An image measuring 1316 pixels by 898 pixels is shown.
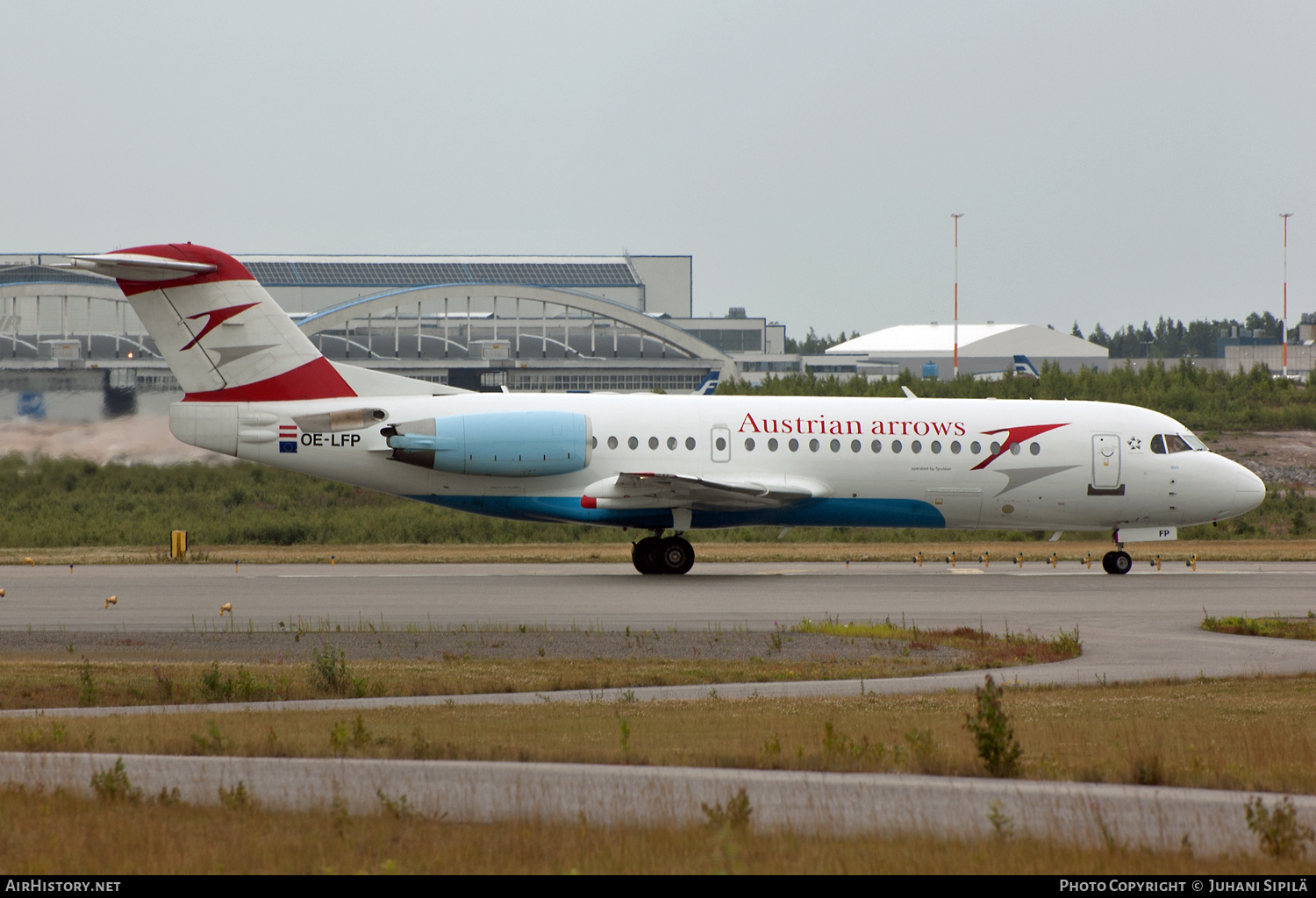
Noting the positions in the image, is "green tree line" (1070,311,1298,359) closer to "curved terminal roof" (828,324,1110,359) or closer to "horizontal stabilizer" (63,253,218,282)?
"curved terminal roof" (828,324,1110,359)

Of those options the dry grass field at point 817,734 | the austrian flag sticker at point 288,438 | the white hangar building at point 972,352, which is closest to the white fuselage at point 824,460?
the austrian flag sticker at point 288,438

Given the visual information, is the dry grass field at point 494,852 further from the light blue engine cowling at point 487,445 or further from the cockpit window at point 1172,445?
the cockpit window at point 1172,445

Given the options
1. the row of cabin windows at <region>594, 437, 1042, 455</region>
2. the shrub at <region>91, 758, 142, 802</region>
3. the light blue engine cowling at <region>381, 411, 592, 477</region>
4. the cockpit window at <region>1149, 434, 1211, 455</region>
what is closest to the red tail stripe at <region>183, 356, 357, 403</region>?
the light blue engine cowling at <region>381, 411, 592, 477</region>

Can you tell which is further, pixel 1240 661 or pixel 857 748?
pixel 1240 661

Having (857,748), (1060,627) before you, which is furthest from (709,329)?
(857,748)

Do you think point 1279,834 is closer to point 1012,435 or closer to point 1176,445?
point 1012,435

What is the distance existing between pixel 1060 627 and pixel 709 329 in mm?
82979

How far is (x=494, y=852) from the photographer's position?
6.62 metres

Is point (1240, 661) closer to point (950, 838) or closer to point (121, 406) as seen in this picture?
point (950, 838)

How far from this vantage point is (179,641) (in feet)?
56.0

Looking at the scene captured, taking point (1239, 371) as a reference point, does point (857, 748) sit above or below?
below

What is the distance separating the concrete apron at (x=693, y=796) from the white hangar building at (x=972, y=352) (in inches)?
4070

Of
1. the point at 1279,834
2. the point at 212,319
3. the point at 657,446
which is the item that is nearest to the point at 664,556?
the point at 657,446

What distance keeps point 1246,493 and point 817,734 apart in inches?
856
